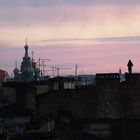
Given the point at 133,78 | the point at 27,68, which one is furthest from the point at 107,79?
the point at 27,68

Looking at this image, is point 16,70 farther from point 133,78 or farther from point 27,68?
point 133,78

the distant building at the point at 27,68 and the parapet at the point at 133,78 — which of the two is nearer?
the parapet at the point at 133,78

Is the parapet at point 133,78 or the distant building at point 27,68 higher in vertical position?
the distant building at point 27,68

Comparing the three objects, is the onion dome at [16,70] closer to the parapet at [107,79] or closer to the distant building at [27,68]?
the distant building at [27,68]

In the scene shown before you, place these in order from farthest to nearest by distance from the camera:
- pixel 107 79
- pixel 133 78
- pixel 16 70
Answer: pixel 16 70, pixel 107 79, pixel 133 78

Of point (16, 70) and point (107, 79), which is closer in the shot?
point (107, 79)

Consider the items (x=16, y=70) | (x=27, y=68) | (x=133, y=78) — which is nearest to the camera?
(x=133, y=78)

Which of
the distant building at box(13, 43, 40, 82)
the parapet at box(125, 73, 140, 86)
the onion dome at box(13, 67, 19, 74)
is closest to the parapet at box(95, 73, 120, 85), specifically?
the parapet at box(125, 73, 140, 86)

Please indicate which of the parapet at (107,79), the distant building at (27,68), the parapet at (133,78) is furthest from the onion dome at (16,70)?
the parapet at (133,78)

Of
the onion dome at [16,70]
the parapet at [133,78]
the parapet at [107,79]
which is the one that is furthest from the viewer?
the onion dome at [16,70]

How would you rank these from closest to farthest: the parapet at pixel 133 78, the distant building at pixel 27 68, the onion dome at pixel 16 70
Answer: the parapet at pixel 133 78, the distant building at pixel 27 68, the onion dome at pixel 16 70

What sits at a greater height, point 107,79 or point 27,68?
point 27,68

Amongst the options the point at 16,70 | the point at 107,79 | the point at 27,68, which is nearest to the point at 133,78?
the point at 107,79

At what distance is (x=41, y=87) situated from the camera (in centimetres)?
4838
